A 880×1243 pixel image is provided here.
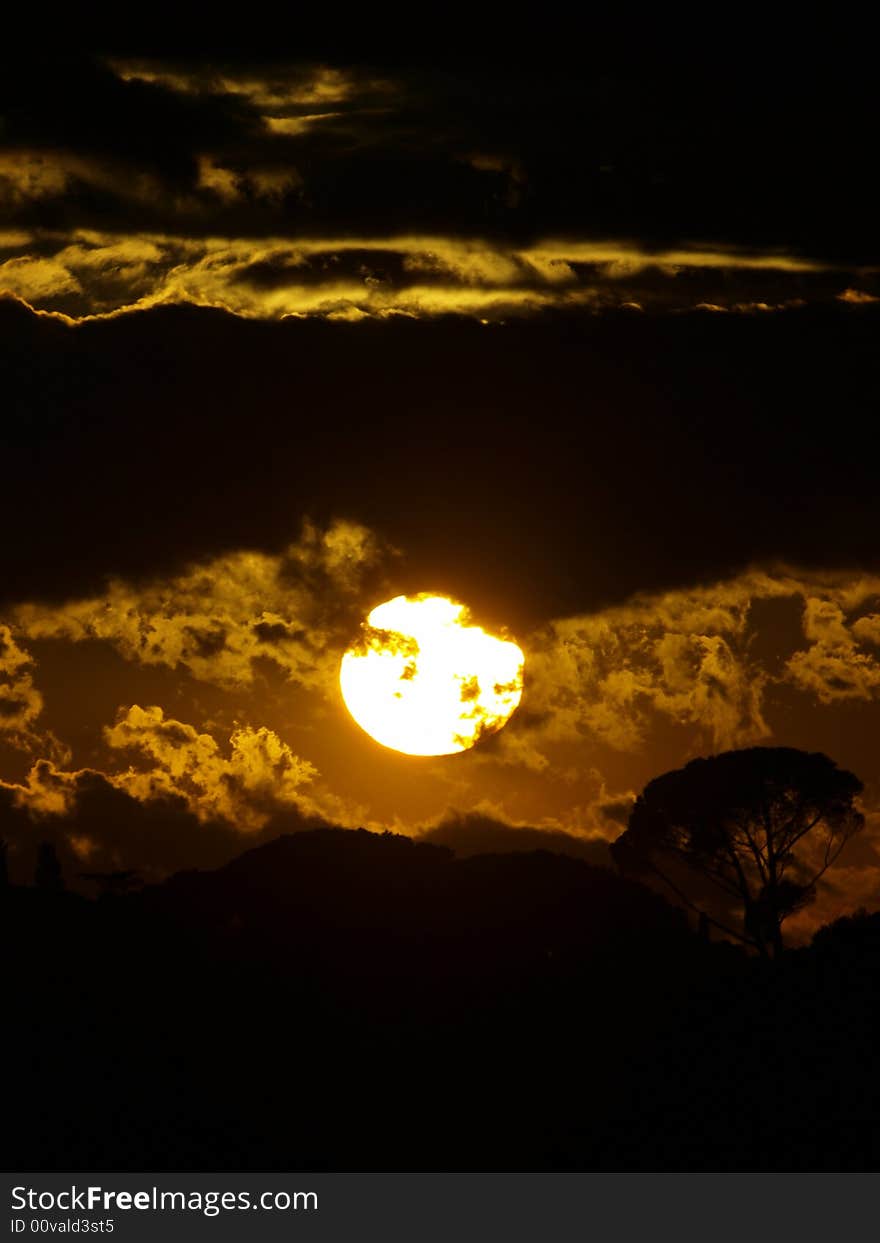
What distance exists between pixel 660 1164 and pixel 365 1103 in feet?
25.3

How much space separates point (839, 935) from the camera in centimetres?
6122

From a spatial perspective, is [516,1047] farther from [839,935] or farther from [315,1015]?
[839,935]

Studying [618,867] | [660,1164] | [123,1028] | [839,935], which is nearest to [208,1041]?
[123,1028]

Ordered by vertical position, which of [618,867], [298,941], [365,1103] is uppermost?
[618,867]

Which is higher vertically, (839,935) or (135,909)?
(135,909)

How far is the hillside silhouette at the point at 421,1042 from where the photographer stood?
1927 inches

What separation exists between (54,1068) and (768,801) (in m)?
33.8

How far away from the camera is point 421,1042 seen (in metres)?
57.9

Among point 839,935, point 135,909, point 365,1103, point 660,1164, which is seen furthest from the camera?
point 135,909

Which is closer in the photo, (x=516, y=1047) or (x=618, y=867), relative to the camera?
(x=516, y=1047)

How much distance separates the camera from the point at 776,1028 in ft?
176

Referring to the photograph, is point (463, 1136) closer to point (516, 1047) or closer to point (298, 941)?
point (516, 1047)

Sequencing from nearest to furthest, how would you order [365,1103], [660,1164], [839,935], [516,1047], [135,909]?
[660,1164] < [365,1103] < [516,1047] < [839,935] < [135,909]

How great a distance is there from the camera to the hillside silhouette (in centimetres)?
4894
